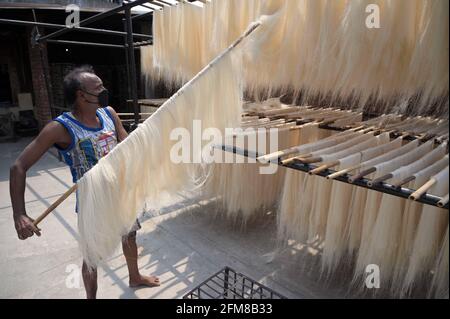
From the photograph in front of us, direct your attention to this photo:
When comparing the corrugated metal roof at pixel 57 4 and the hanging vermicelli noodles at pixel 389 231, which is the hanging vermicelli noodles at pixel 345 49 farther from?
the corrugated metal roof at pixel 57 4

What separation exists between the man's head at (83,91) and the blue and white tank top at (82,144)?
0.34ft

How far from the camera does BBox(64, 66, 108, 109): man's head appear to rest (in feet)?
6.27

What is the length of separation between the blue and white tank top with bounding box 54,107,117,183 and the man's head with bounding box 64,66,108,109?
0.10 metres

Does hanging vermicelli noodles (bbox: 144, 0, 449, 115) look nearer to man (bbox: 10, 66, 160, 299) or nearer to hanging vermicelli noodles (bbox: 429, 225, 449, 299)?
hanging vermicelli noodles (bbox: 429, 225, 449, 299)

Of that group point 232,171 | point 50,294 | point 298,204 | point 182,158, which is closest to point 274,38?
point 182,158

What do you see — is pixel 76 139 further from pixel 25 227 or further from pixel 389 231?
pixel 389 231

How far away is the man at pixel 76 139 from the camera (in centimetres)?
176

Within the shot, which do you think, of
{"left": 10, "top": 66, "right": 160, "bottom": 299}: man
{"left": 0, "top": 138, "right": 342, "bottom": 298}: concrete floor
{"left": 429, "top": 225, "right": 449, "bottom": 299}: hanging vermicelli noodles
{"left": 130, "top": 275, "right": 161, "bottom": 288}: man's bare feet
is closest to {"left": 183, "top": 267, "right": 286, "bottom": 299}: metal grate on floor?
{"left": 0, "top": 138, "right": 342, "bottom": 298}: concrete floor

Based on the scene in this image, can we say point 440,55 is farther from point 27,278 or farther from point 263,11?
point 27,278

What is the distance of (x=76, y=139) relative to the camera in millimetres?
1904

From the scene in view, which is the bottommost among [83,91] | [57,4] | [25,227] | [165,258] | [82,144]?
[165,258]

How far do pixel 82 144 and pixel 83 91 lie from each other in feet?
1.10

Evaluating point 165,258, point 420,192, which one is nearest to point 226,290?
point 165,258

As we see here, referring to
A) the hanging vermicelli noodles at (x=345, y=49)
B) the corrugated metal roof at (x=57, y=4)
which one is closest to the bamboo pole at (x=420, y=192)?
the hanging vermicelli noodles at (x=345, y=49)
